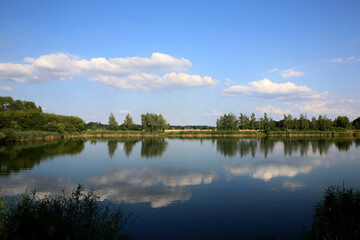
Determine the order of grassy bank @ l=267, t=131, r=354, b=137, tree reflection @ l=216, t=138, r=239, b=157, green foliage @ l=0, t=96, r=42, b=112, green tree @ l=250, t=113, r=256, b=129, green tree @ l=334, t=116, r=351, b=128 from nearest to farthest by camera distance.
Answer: tree reflection @ l=216, t=138, r=239, b=157
green foliage @ l=0, t=96, r=42, b=112
grassy bank @ l=267, t=131, r=354, b=137
green tree @ l=250, t=113, r=256, b=129
green tree @ l=334, t=116, r=351, b=128

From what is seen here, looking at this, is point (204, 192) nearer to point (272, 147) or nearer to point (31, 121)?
point (272, 147)

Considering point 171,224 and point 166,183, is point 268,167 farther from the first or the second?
point 171,224

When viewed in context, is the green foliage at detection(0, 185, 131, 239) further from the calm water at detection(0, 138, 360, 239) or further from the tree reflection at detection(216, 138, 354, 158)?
the tree reflection at detection(216, 138, 354, 158)

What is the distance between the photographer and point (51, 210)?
7.61m

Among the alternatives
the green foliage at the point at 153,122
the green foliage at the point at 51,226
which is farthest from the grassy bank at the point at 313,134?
the green foliage at the point at 51,226

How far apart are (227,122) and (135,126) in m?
36.0

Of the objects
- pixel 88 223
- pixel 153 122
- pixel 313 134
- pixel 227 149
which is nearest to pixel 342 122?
pixel 313 134

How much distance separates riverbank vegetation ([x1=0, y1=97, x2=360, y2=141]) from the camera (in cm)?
5425

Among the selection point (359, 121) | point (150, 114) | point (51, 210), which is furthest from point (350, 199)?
point (359, 121)

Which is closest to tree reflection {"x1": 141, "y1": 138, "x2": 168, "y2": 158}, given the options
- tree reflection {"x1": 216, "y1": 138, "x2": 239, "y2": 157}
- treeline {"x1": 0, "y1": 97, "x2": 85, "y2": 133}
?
tree reflection {"x1": 216, "y1": 138, "x2": 239, "y2": 157}

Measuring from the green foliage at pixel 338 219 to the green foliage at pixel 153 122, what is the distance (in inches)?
3129

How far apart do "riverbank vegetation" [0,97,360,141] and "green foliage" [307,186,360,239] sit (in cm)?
4596

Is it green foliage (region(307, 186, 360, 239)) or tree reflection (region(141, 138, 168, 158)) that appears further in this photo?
tree reflection (region(141, 138, 168, 158))

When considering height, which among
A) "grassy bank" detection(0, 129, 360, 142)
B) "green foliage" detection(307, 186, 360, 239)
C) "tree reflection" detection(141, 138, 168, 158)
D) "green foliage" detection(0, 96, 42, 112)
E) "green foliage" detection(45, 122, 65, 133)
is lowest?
"tree reflection" detection(141, 138, 168, 158)
